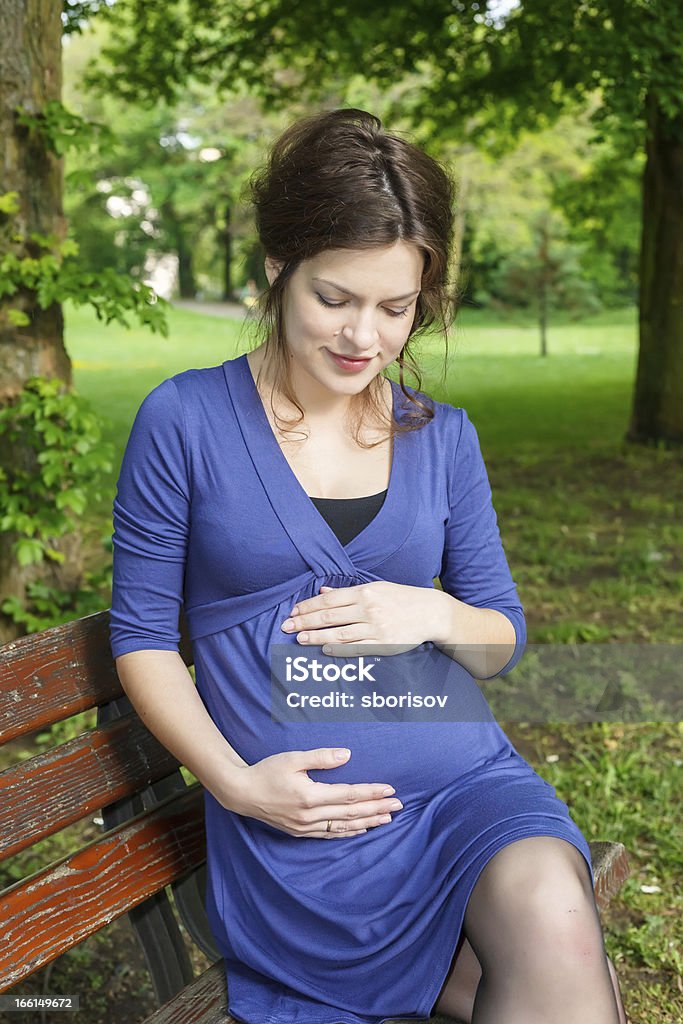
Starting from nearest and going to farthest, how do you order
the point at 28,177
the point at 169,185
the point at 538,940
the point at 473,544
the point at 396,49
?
the point at 538,940 → the point at 473,544 → the point at 28,177 → the point at 396,49 → the point at 169,185

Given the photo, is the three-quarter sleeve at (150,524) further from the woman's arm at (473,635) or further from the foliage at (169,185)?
the foliage at (169,185)

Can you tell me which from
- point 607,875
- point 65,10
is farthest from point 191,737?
point 65,10

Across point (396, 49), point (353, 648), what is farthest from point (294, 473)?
point (396, 49)

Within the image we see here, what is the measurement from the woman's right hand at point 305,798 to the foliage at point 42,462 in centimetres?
250

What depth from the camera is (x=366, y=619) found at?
6.49 feet

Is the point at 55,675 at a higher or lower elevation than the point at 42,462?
higher

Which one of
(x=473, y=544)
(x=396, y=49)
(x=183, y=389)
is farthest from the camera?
(x=396, y=49)

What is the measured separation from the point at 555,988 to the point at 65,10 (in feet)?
18.8

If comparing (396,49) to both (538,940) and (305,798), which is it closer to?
(305,798)

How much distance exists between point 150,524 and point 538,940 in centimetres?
92

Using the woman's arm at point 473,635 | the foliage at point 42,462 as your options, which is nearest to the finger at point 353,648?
the woman's arm at point 473,635

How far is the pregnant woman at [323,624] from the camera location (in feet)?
6.15

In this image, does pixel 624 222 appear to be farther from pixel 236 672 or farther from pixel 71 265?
pixel 236 672

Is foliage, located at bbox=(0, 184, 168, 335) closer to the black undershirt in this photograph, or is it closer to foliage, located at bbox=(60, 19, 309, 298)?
the black undershirt
